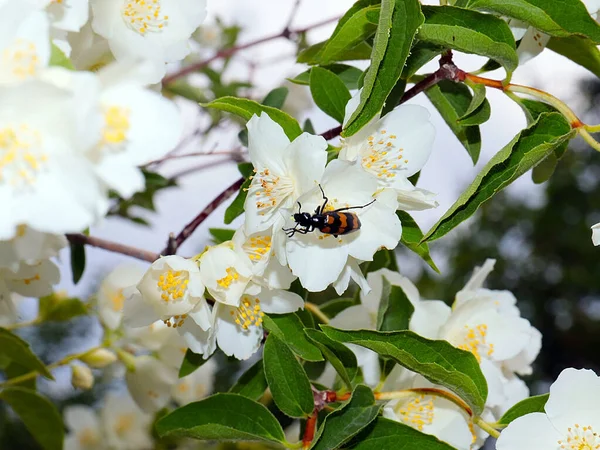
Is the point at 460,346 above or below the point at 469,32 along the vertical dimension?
below

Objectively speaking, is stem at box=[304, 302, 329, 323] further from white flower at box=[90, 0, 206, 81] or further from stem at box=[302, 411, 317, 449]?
white flower at box=[90, 0, 206, 81]

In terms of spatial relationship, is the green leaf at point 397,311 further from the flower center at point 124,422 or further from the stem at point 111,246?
the flower center at point 124,422

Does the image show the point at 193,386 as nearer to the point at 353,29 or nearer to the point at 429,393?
the point at 429,393

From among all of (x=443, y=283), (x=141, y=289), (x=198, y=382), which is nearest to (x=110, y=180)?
(x=141, y=289)

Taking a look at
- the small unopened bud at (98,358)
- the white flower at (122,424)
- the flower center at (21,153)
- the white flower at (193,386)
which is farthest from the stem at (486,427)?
the white flower at (122,424)

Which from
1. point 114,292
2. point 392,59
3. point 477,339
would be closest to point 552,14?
point 392,59

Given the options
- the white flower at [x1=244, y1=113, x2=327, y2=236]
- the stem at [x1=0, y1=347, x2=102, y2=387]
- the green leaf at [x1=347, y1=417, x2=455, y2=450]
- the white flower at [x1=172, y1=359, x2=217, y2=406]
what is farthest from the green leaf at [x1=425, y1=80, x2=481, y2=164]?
the white flower at [x1=172, y1=359, x2=217, y2=406]
